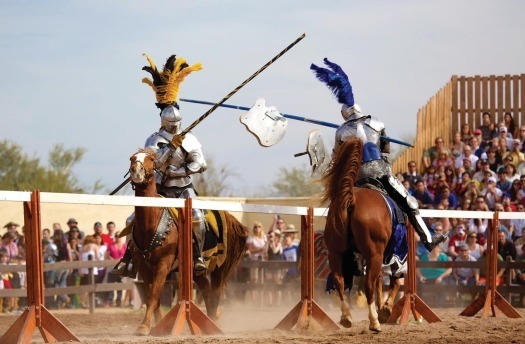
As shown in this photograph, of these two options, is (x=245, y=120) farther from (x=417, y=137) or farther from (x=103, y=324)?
(x=417, y=137)

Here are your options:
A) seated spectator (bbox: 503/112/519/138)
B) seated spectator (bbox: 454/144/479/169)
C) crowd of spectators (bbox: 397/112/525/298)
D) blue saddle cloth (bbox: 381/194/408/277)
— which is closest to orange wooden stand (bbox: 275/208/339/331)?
blue saddle cloth (bbox: 381/194/408/277)

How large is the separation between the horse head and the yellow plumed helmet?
4.22ft

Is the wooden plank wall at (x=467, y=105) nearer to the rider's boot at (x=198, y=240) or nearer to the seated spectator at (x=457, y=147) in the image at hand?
the seated spectator at (x=457, y=147)

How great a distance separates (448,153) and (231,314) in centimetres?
847

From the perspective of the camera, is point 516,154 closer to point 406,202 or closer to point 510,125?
point 510,125

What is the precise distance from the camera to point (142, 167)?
1096 centimetres

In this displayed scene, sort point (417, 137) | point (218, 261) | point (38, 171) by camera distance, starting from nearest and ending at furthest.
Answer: point (218, 261), point (417, 137), point (38, 171)

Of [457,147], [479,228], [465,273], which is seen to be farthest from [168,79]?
[457,147]

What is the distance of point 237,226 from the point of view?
1318 centimetres

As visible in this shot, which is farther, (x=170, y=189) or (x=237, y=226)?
(x=237, y=226)

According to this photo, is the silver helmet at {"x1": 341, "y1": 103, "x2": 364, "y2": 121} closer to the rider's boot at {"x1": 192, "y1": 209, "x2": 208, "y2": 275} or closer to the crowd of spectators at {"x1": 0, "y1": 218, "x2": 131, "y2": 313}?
the rider's boot at {"x1": 192, "y1": 209, "x2": 208, "y2": 275}

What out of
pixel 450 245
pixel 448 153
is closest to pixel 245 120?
pixel 450 245

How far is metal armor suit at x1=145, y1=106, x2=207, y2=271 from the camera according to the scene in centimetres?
1212

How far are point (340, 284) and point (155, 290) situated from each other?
1.80 meters
